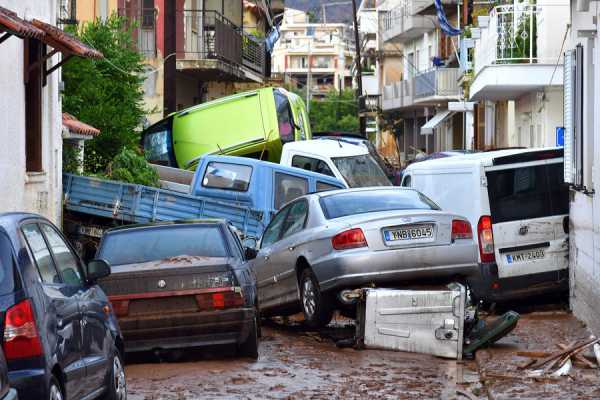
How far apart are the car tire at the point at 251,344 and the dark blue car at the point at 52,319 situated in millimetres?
2943

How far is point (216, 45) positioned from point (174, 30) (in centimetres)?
177

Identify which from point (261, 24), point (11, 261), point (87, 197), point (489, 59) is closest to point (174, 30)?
point (489, 59)

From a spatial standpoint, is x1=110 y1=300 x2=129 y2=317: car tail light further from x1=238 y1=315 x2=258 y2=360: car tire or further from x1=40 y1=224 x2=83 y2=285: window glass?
x1=40 y1=224 x2=83 y2=285: window glass

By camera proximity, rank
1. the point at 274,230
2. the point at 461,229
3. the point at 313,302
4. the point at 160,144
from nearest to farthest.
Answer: the point at 461,229 < the point at 313,302 < the point at 274,230 < the point at 160,144

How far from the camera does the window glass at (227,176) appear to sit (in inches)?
917

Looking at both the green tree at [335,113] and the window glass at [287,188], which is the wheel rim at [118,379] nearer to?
the window glass at [287,188]

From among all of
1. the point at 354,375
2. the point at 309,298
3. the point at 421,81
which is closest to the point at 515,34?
the point at 309,298

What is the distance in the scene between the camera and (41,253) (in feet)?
26.3

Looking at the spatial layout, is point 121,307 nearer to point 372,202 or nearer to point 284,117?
point 372,202

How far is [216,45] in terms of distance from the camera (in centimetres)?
3588

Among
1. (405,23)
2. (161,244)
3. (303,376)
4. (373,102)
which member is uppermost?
(405,23)

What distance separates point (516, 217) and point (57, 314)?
8.70 metres

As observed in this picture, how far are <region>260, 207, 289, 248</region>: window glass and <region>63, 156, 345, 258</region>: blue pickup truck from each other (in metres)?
4.95

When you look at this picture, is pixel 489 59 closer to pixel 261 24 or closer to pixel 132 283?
pixel 132 283
